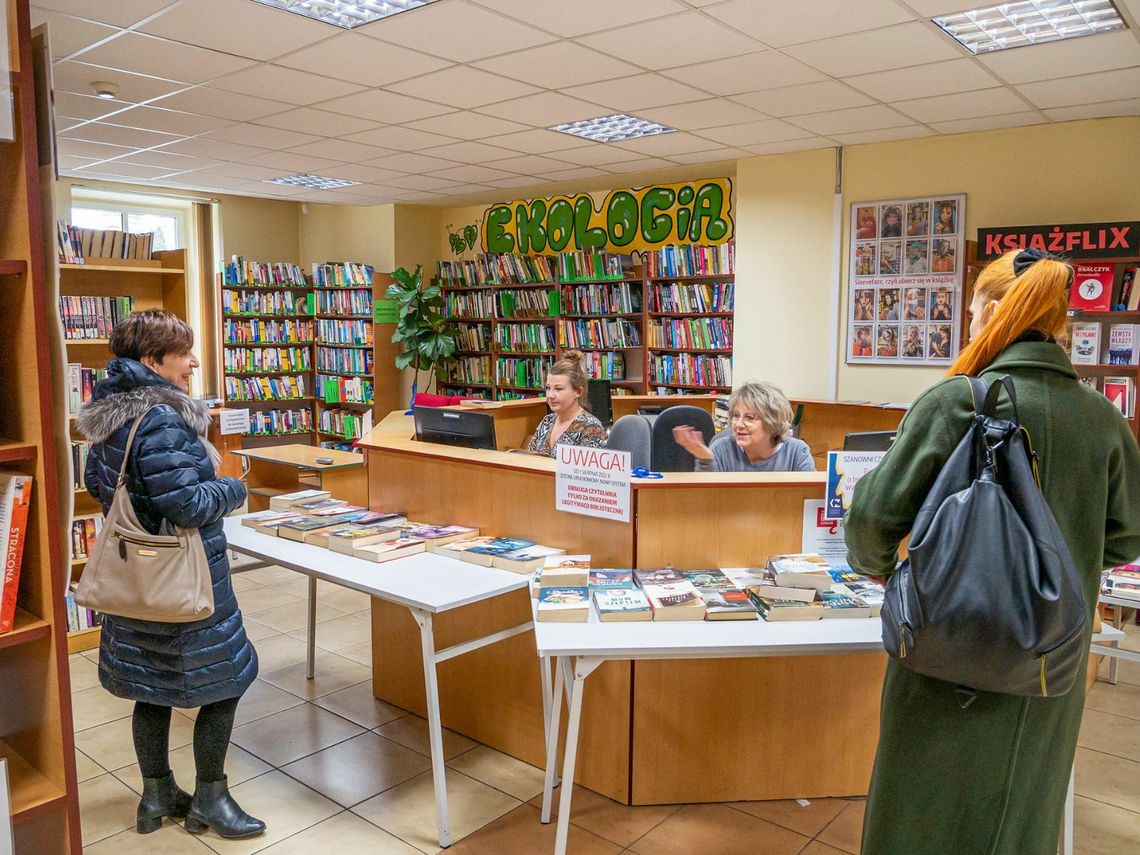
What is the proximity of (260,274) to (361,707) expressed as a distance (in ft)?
20.3

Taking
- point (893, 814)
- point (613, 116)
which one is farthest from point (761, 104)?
point (893, 814)

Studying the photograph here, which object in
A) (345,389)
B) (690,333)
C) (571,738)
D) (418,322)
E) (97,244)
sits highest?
(97,244)

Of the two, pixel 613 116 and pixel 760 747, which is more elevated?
pixel 613 116

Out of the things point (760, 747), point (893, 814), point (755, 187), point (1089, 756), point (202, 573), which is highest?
A: point (755, 187)

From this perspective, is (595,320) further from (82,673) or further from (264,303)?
(82,673)

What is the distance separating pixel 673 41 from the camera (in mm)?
3680

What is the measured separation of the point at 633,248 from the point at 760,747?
18.2 ft

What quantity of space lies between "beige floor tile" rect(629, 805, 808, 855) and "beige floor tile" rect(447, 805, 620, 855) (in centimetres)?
12

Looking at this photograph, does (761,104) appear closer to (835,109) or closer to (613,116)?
(835,109)

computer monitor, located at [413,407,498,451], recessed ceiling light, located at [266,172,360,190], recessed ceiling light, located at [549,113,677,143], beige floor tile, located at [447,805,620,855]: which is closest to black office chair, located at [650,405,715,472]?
computer monitor, located at [413,407,498,451]

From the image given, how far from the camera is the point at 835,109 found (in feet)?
15.6

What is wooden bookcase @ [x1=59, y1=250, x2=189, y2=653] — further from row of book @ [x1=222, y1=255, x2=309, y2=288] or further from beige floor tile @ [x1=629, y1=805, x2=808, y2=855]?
row of book @ [x1=222, y1=255, x2=309, y2=288]

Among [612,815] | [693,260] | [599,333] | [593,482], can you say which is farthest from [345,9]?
[599,333]

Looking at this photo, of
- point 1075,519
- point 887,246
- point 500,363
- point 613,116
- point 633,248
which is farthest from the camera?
point 500,363
